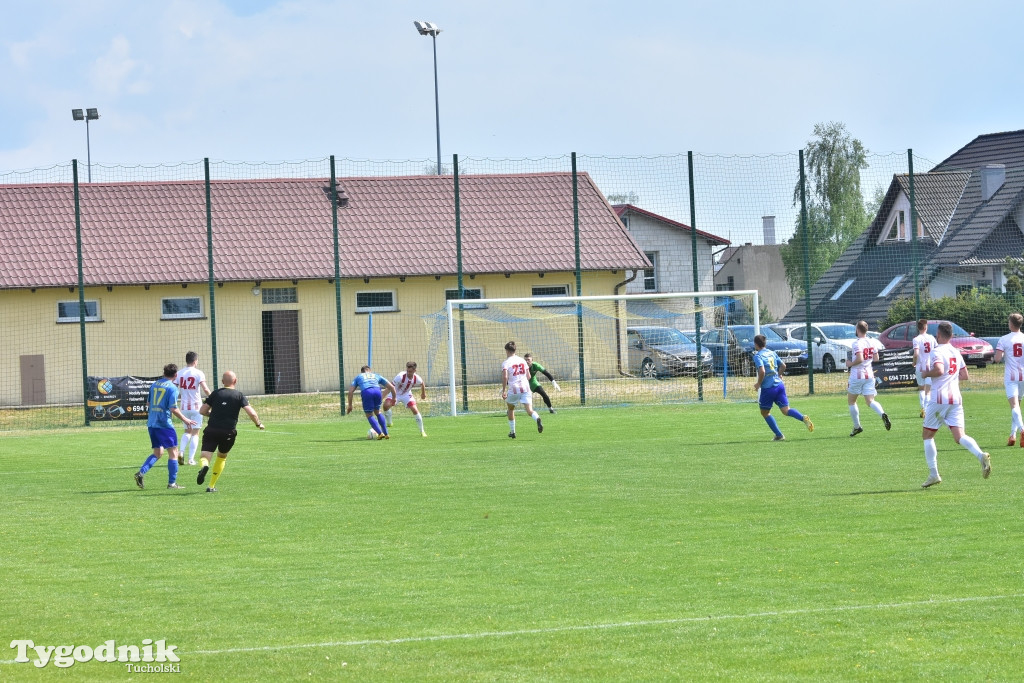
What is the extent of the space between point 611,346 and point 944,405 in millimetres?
17868

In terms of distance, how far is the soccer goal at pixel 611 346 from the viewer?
30.3 metres

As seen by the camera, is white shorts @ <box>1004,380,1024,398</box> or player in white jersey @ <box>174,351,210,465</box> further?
player in white jersey @ <box>174,351,210,465</box>

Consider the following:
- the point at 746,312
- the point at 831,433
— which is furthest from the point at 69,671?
the point at 746,312

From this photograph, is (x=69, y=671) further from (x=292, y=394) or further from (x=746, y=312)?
(x=292, y=394)

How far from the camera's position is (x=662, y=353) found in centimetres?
3158

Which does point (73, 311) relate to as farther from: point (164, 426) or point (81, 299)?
point (164, 426)

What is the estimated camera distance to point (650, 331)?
3183cm

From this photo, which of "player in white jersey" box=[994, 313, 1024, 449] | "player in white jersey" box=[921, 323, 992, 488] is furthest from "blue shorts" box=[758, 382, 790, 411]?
"player in white jersey" box=[921, 323, 992, 488]

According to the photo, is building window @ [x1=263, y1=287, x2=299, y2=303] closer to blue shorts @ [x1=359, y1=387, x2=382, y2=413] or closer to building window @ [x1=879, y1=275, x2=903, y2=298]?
blue shorts @ [x1=359, y1=387, x2=382, y2=413]

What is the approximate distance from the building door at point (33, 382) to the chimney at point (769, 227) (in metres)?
20.8

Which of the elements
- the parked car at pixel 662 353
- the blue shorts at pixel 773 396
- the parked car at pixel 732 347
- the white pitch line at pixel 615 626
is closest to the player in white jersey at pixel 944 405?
the white pitch line at pixel 615 626

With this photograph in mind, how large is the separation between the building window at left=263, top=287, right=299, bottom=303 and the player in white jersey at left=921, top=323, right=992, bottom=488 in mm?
26324

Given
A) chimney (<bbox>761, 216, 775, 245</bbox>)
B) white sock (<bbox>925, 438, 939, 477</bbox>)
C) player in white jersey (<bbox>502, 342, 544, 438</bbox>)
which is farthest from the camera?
chimney (<bbox>761, 216, 775, 245</bbox>)

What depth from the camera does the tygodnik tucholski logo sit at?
778cm
